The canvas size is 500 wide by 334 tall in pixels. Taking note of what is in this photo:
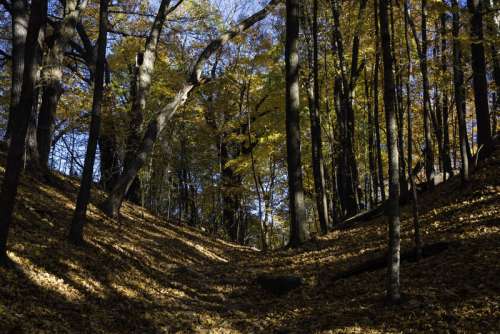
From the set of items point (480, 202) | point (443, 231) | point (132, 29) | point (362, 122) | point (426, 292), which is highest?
point (132, 29)

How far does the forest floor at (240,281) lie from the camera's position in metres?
6.46

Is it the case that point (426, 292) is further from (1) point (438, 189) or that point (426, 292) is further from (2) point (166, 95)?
(2) point (166, 95)

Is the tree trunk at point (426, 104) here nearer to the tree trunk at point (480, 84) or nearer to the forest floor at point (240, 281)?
the tree trunk at point (480, 84)

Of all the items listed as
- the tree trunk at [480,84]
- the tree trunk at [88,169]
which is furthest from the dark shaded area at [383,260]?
the tree trunk at [480,84]

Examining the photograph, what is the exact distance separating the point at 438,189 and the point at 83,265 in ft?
40.4

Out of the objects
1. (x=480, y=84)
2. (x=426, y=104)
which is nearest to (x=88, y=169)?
(x=426, y=104)

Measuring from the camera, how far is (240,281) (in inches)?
450

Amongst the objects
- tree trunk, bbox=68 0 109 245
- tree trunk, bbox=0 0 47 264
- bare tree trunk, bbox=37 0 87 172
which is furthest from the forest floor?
bare tree trunk, bbox=37 0 87 172

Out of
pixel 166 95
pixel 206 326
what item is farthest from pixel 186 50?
pixel 206 326

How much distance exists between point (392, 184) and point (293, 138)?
7.13 m

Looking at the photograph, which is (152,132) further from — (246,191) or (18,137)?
(246,191)

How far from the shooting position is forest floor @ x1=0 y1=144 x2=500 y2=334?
6.46 meters

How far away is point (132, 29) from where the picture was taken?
77.0 feet

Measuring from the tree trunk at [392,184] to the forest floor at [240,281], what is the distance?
37cm
